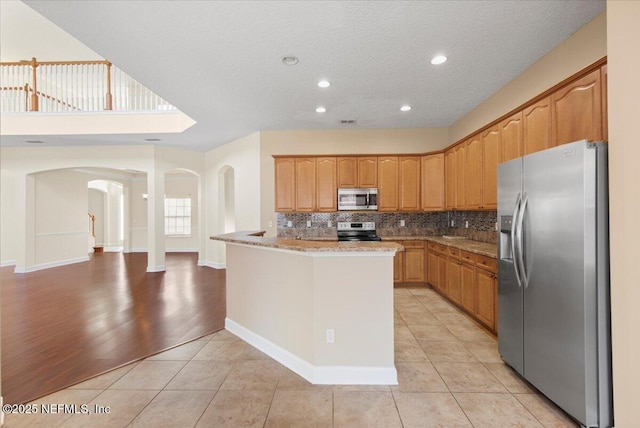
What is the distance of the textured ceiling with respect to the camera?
7.39ft

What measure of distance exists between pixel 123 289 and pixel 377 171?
17.1 ft

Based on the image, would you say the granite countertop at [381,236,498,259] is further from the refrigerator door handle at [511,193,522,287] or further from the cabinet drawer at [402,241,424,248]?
the refrigerator door handle at [511,193,522,287]

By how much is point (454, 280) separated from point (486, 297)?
811 mm

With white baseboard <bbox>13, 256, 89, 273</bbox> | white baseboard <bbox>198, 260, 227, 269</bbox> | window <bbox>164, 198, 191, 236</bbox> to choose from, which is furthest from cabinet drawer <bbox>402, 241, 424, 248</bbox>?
white baseboard <bbox>13, 256, 89, 273</bbox>

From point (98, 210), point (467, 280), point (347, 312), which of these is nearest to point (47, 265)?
point (98, 210)

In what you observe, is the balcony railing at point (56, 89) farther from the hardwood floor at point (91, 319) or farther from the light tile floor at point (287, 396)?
the light tile floor at point (287, 396)

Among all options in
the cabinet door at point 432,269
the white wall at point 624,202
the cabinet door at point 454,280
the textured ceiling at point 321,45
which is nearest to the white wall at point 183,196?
the textured ceiling at point 321,45

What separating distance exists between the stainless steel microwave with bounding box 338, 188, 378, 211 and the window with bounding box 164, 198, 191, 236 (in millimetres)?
7166

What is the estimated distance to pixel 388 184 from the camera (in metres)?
5.32

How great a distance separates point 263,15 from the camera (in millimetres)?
2312

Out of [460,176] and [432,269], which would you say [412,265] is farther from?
[460,176]

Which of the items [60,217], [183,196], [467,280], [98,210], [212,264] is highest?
[183,196]

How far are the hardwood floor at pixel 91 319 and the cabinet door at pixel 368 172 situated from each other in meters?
3.20

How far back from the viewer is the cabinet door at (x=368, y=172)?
5336 millimetres
